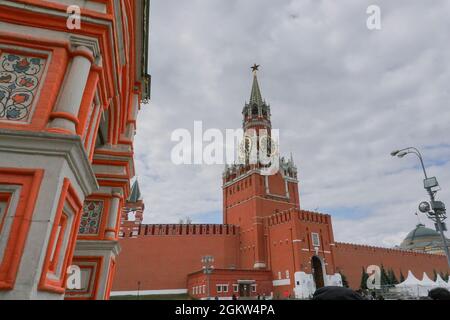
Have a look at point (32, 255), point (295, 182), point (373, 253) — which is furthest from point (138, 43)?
point (373, 253)

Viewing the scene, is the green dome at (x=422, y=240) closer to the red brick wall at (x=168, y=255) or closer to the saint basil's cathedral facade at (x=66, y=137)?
the red brick wall at (x=168, y=255)

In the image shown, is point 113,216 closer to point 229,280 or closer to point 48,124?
point 48,124

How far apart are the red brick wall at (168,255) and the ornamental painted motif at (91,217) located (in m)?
32.6

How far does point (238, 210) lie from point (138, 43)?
125 feet

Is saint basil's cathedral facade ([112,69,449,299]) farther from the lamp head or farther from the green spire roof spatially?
the lamp head

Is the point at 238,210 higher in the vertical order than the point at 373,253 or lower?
higher

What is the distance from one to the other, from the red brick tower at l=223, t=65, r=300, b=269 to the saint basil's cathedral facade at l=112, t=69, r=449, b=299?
0.13 metres

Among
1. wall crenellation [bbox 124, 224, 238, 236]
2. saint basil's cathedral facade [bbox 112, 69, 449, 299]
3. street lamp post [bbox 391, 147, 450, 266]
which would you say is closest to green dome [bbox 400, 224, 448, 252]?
saint basil's cathedral facade [bbox 112, 69, 449, 299]

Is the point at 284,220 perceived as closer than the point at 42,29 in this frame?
No

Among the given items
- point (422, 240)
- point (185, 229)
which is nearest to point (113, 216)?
point (185, 229)

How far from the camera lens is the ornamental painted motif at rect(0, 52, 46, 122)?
3.04 m

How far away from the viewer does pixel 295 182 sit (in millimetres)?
45750

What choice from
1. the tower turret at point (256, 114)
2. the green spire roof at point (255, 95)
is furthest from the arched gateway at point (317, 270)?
the green spire roof at point (255, 95)
